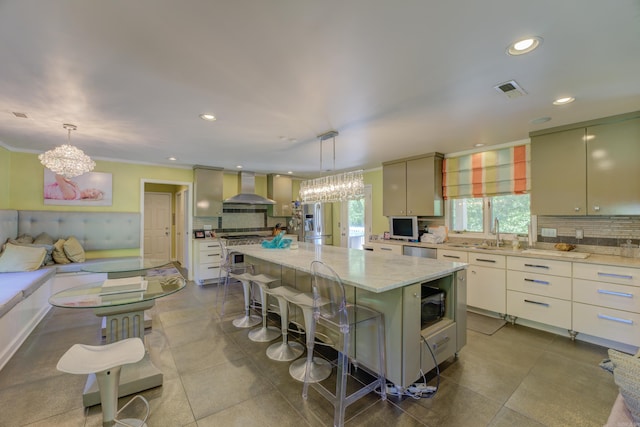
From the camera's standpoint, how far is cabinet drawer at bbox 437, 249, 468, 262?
3.63m

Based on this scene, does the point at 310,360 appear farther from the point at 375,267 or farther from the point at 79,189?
the point at 79,189

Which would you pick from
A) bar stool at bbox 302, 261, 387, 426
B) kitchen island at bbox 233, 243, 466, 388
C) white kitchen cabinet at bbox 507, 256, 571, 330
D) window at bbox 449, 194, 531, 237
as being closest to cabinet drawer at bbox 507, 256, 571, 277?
white kitchen cabinet at bbox 507, 256, 571, 330

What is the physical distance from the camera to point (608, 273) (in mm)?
2582

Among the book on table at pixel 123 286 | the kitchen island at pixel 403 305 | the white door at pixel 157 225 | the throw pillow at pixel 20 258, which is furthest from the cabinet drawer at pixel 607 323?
the white door at pixel 157 225

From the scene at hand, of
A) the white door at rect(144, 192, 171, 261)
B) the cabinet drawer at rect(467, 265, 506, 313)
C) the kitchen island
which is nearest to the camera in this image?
the kitchen island

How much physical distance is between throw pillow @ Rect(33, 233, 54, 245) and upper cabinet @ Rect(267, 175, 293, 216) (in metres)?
3.73

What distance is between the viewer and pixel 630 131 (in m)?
2.64

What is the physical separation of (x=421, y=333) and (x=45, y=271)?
4.58 metres

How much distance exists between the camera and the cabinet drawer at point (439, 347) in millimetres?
2052

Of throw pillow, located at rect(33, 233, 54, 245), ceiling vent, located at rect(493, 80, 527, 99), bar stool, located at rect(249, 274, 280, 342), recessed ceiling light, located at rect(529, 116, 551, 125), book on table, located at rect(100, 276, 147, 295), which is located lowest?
bar stool, located at rect(249, 274, 280, 342)

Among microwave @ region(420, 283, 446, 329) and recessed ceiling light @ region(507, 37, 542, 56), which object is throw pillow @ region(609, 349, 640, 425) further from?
recessed ceiling light @ region(507, 37, 542, 56)

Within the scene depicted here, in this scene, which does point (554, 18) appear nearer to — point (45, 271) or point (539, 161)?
point (539, 161)

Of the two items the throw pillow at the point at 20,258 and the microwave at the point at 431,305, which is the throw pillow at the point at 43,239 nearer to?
the throw pillow at the point at 20,258

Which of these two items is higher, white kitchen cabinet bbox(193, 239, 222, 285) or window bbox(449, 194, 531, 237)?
window bbox(449, 194, 531, 237)
